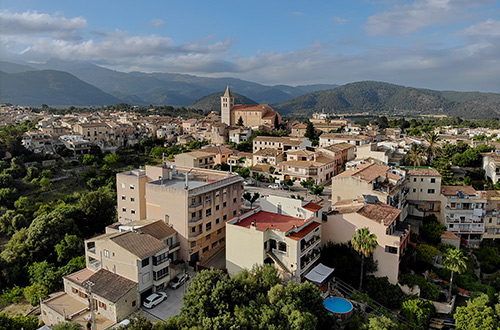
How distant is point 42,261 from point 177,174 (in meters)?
17.6

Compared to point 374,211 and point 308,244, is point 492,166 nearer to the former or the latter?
point 374,211

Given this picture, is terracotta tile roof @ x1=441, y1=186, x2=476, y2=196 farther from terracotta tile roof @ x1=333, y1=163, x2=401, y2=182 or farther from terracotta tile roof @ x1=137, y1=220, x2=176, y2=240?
terracotta tile roof @ x1=137, y1=220, x2=176, y2=240

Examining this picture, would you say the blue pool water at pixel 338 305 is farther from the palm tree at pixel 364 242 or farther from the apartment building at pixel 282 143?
the apartment building at pixel 282 143

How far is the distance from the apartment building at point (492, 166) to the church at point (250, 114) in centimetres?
6405

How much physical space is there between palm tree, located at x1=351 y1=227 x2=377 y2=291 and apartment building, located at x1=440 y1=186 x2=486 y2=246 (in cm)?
1797

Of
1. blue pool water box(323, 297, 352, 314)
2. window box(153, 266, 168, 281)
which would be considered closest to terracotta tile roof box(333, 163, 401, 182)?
blue pool water box(323, 297, 352, 314)

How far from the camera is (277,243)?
28703 millimetres

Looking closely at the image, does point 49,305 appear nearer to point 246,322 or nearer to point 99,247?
point 99,247

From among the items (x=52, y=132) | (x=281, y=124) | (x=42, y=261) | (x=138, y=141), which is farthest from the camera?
(x=281, y=124)

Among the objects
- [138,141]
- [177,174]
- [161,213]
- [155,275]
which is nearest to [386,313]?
[155,275]

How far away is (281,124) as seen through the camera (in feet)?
387

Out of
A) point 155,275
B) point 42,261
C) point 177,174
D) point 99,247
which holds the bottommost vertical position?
point 42,261

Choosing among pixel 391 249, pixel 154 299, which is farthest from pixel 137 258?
pixel 391 249

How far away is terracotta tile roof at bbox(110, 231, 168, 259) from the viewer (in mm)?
27533
